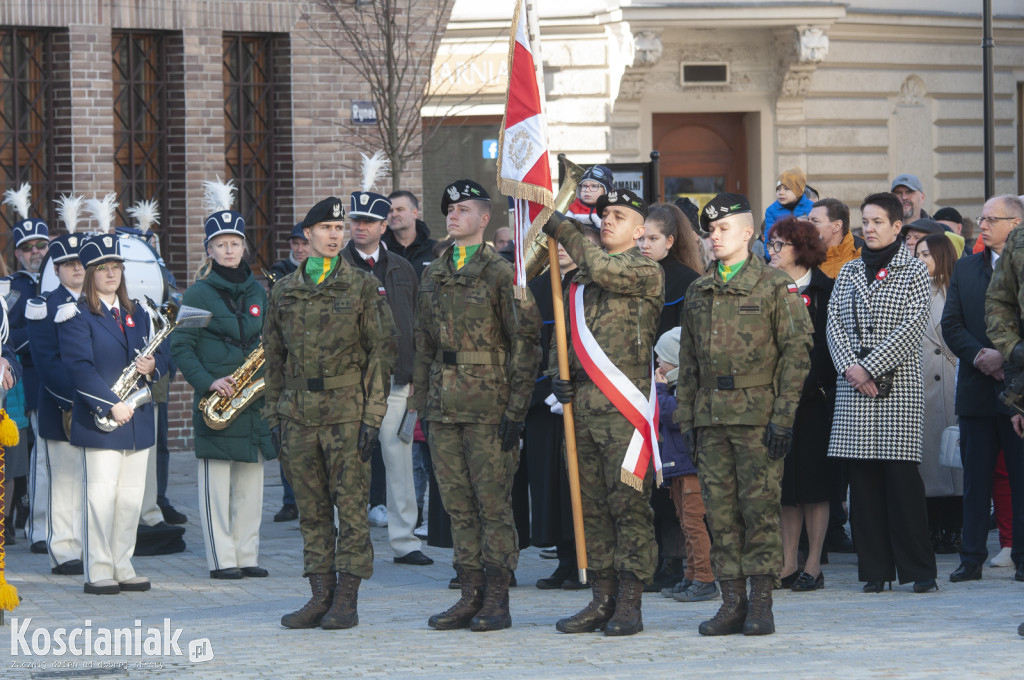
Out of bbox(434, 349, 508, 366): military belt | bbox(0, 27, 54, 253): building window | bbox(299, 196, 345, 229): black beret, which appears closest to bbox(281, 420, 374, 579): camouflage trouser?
bbox(434, 349, 508, 366): military belt

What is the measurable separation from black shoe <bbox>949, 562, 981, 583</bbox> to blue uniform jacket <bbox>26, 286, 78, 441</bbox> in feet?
17.1

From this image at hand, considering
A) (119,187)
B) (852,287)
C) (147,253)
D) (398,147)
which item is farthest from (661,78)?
(852,287)

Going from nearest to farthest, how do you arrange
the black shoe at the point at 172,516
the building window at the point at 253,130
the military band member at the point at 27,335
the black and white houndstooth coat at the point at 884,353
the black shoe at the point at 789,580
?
the black and white houndstooth coat at the point at 884,353 < the black shoe at the point at 789,580 < the military band member at the point at 27,335 < the black shoe at the point at 172,516 < the building window at the point at 253,130

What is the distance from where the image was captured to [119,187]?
15.4m

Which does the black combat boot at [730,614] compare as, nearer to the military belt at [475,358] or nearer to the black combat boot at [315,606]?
the military belt at [475,358]

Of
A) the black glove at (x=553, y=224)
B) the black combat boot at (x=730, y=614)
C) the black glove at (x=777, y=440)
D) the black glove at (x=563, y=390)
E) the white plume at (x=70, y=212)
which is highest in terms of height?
the white plume at (x=70, y=212)

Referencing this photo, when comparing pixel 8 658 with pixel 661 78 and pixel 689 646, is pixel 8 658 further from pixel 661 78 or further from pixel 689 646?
pixel 661 78

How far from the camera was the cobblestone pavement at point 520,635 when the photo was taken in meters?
7.11

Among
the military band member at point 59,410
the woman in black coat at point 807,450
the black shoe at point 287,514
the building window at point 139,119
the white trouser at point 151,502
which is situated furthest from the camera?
the building window at point 139,119

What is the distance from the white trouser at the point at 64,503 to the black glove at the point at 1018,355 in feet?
18.4

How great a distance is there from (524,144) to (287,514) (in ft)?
16.2

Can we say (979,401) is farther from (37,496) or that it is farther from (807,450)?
(37,496)

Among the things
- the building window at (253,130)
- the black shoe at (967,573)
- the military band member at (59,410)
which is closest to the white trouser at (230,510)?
the military band member at (59,410)

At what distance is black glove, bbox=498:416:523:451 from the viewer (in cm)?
802
